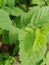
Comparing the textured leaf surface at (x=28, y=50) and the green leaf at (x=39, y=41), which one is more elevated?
the green leaf at (x=39, y=41)

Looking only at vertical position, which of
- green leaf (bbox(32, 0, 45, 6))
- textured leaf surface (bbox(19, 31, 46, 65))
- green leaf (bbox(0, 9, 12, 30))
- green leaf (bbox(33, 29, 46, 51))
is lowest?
textured leaf surface (bbox(19, 31, 46, 65))

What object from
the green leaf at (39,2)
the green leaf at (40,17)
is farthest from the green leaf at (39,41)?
the green leaf at (39,2)

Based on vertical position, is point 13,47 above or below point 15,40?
below

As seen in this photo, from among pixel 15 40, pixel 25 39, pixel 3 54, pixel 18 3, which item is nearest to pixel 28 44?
pixel 25 39

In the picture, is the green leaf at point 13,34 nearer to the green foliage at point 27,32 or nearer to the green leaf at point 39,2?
the green foliage at point 27,32

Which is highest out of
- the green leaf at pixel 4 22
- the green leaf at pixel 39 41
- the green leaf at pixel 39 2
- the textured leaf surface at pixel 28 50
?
the green leaf at pixel 4 22

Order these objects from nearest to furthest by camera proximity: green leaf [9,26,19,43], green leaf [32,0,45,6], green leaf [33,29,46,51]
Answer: green leaf [33,29,46,51] → green leaf [9,26,19,43] → green leaf [32,0,45,6]

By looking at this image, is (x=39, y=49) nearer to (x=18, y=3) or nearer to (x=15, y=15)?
(x=15, y=15)

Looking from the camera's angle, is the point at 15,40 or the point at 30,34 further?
the point at 15,40

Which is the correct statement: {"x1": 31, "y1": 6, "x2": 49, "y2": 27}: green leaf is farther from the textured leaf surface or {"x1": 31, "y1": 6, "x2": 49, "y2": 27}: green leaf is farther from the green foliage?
the textured leaf surface

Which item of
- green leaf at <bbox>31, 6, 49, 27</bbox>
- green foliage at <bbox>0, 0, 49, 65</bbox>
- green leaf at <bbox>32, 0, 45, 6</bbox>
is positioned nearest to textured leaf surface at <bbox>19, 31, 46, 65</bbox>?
green foliage at <bbox>0, 0, 49, 65</bbox>

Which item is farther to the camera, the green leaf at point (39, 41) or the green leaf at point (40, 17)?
the green leaf at point (40, 17)
